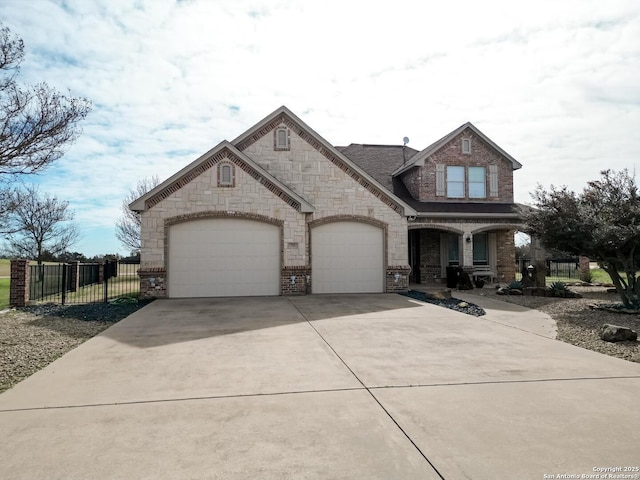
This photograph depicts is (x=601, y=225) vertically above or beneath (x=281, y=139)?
beneath

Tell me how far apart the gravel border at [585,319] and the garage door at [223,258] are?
8.51 m

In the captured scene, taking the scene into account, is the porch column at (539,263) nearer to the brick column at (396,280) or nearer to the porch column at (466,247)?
the porch column at (466,247)

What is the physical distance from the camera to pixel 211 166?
1537 centimetres

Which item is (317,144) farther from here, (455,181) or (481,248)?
(481,248)

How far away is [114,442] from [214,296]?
37.9ft

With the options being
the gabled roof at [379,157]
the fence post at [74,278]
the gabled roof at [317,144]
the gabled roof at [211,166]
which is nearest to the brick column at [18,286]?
the gabled roof at [211,166]

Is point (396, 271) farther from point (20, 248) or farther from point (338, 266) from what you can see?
point (20, 248)

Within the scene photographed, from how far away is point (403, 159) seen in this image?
24.5m

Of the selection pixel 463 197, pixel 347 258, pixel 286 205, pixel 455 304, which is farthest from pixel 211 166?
pixel 463 197

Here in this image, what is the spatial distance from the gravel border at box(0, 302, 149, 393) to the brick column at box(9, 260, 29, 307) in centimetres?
42

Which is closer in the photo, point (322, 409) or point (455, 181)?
point (322, 409)

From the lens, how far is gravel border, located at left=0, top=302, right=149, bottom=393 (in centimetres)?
645

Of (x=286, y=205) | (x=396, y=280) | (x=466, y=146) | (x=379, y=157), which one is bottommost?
(x=396, y=280)

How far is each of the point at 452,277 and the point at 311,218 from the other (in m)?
7.36
